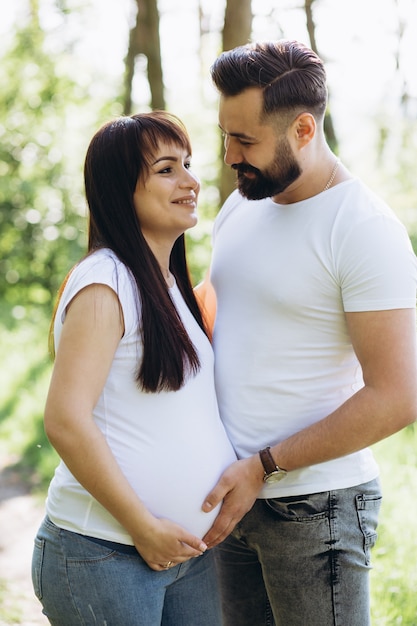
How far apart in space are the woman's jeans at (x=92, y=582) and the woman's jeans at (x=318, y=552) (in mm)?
340

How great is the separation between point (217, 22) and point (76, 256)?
369 cm

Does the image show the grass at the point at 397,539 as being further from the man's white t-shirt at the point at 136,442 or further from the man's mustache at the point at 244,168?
the man's mustache at the point at 244,168

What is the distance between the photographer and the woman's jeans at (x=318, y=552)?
2.18 metres

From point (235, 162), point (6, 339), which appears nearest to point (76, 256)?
point (6, 339)

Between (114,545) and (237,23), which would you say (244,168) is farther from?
(237,23)

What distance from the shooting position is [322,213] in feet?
7.34

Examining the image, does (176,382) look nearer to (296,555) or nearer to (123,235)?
(123,235)

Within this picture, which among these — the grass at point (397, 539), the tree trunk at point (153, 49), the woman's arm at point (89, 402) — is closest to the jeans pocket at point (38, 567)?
the woman's arm at point (89, 402)

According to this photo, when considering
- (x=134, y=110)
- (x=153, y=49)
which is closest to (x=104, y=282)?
(x=153, y=49)

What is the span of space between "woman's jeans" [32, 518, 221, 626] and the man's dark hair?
1367 millimetres

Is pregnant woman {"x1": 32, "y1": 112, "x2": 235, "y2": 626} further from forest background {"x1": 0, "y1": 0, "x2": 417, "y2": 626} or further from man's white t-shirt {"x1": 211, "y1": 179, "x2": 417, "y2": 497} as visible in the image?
forest background {"x1": 0, "y1": 0, "x2": 417, "y2": 626}

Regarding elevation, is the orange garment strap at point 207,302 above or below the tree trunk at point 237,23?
below

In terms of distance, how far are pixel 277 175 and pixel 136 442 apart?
92 cm

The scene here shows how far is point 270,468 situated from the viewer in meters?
2.16
